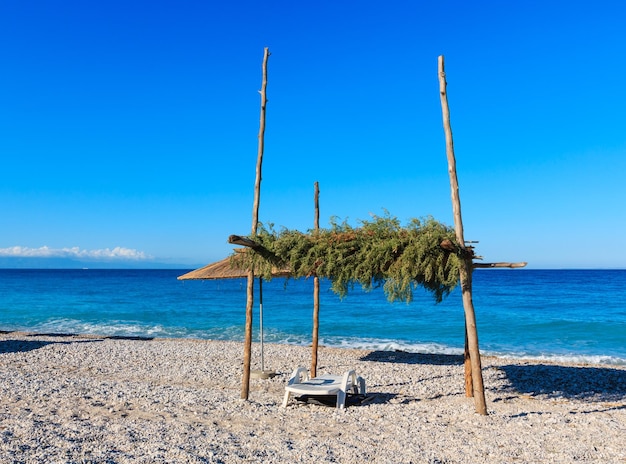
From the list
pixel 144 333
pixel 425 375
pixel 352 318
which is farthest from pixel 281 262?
pixel 352 318

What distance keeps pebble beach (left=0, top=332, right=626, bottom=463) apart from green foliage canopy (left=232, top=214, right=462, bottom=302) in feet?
5.48

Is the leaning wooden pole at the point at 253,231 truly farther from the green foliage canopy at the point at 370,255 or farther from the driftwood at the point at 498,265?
the driftwood at the point at 498,265

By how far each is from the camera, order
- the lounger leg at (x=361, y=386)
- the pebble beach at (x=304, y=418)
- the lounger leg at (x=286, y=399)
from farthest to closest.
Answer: the lounger leg at (x=361, y=386) < the lounger leg at (x=286, y=399) < the pebble beach at (x=304, y=418)

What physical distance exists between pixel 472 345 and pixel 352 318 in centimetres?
1893

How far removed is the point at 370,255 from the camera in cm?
659

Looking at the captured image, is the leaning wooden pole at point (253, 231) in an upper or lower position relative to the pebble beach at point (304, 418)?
upper

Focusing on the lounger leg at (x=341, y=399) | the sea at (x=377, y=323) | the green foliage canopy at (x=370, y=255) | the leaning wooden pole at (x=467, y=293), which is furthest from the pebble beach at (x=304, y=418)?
the sea at (x=377, y=323)

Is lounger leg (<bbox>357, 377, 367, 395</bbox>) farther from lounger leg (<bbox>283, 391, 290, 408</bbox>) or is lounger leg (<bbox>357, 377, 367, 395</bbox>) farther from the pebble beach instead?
lounger leg (<bbox>283, 391, 290, 408</bbox>)

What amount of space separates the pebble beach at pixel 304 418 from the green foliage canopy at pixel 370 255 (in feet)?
5.48

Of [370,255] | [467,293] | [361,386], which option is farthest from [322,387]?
[467,293]

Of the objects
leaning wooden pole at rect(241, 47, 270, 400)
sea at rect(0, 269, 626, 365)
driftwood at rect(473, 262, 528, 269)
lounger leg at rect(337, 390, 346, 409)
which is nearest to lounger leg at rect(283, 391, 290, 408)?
leaning wooden pole at rect(241, 47, 270, 400)

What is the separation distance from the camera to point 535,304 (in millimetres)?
32156

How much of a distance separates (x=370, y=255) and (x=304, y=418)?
214 centimetres

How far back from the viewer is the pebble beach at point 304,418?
463 cm
